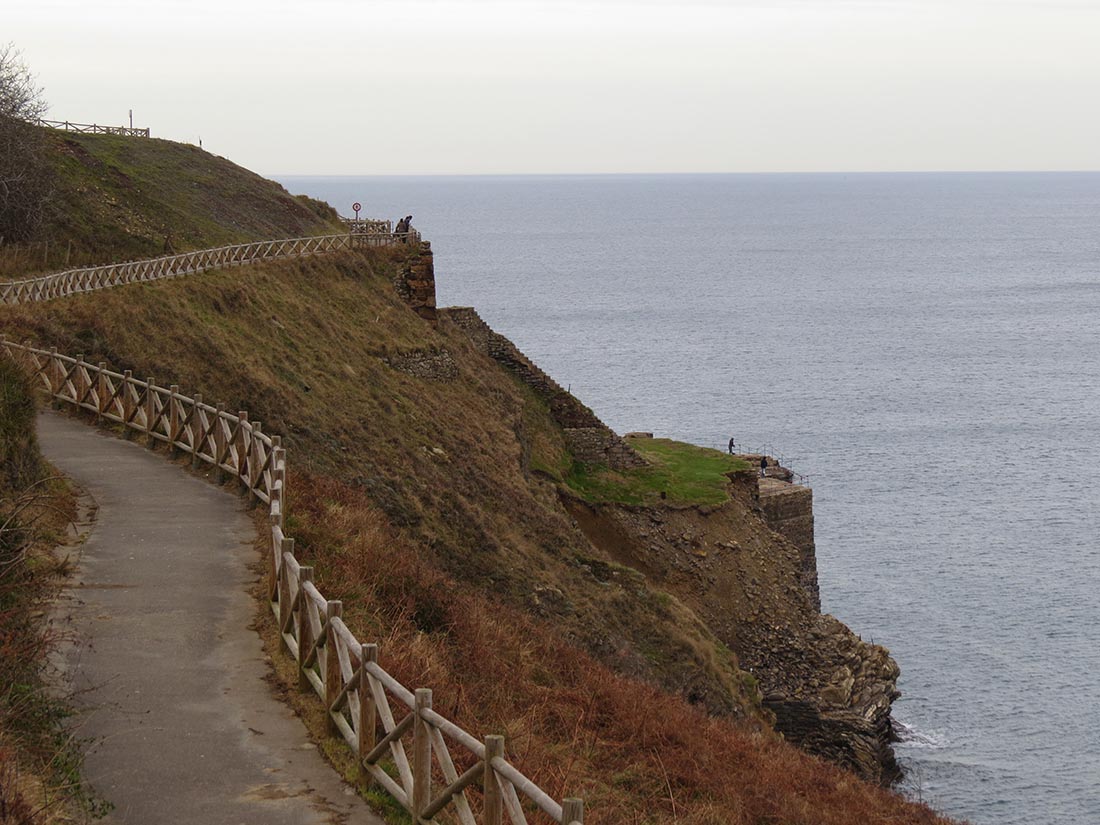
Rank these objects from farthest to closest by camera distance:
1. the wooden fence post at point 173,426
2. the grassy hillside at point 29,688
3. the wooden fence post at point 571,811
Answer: the wooden fence post at point 173,426, the grassy hillside at point 29,688, the wooden fence post at point 571,811

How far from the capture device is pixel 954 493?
71.0 m

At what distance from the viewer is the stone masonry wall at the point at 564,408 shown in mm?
49781

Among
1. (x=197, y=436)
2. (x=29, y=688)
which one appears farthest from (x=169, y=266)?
(x=29, y=688)

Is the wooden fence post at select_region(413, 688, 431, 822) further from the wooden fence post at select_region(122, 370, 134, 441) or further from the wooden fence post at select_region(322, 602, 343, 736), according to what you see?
the wooden fence post at select_region(122, 370, 134, 441)

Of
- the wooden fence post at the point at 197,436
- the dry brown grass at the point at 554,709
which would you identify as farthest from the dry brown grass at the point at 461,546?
the wooden fence post at the point at 197,436

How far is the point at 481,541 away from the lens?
115 feet

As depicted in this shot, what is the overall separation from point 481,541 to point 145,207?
33.0m

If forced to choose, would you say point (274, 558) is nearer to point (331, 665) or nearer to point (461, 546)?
point (331, 665)

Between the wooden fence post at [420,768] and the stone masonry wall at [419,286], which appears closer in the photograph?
the wooden fence post at [420,768]

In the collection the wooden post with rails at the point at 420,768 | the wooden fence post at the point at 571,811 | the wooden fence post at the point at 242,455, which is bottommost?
the wooden post with rails at the point at 420,768

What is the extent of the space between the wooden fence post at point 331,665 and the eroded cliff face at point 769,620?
28.2 metres

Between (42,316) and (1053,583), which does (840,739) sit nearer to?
(1053,583)

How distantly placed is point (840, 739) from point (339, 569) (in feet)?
84.6

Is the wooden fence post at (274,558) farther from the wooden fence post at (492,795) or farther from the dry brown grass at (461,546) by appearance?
the wooden fence post at (492,795)
